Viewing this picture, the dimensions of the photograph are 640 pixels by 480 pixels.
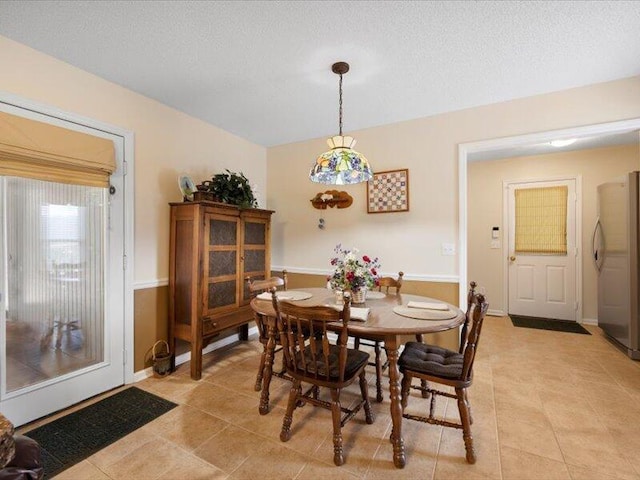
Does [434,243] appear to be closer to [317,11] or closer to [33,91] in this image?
[317,11]

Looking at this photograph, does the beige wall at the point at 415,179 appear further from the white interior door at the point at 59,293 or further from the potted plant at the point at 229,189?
the white interior door at the point at 59,293

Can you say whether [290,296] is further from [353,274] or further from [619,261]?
[619,261]

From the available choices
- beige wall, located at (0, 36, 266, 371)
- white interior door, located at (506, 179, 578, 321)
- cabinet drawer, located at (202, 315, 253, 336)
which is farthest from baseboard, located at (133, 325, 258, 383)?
white interior door, located at (506, 179, 578, 321)

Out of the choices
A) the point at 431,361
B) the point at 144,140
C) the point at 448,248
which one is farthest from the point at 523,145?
the point at 144,140

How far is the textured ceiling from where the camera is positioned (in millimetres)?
1687

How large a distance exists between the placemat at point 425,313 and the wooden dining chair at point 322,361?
15.5 inches

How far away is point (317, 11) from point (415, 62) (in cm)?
87

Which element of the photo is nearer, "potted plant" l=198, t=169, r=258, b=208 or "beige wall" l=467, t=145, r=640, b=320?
"potted plant" l=198, t=169, r=258, b=208

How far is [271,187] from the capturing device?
13.6 feet

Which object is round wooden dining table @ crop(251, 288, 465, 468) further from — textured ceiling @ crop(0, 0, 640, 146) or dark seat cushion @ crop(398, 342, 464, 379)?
textured ceiling @ crop(0, 0, 640, 146)

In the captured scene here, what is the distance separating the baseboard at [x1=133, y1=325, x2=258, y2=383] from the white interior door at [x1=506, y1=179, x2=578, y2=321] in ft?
13.5

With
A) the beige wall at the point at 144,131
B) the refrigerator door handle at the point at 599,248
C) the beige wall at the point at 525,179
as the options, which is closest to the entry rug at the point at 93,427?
the beige wall at the point at 144,131

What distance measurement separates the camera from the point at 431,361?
1852 millimetres

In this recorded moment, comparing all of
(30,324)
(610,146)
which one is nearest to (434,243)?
(610,146)
